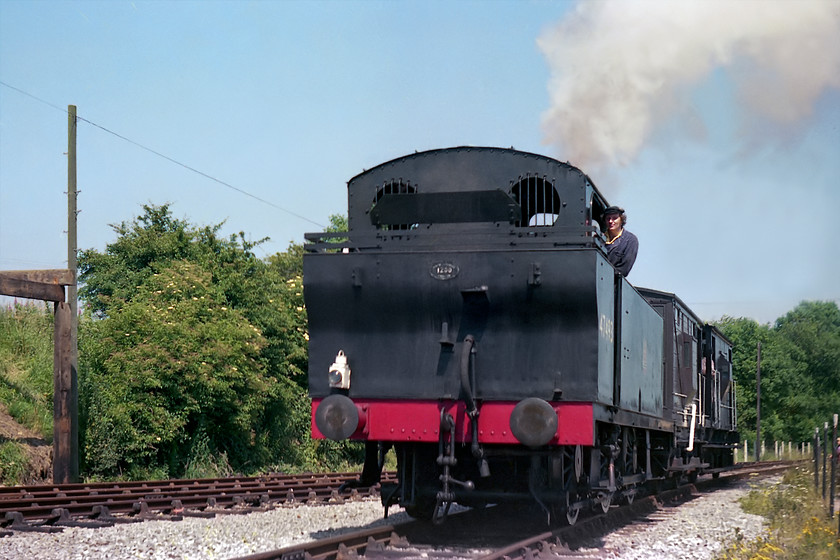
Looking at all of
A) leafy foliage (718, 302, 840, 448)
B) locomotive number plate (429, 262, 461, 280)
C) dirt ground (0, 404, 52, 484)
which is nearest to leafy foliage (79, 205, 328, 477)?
dirt ground (0, 404, 52, 484)

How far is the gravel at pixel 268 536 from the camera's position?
8336 mm

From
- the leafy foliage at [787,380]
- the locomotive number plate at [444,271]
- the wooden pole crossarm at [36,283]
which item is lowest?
the leafy foliage at [787,380]

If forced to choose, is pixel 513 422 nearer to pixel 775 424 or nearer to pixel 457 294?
pixel 457 294

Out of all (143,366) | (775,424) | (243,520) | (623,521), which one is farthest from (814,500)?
(775,424)

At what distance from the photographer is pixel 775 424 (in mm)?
60594

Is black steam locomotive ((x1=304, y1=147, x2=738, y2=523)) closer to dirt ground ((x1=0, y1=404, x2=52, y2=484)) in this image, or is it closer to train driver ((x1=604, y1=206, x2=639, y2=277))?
train driver ((x1=604, y1=206, x2=639, y2=277))

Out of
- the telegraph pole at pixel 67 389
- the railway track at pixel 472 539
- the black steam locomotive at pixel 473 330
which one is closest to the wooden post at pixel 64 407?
the telegraph pole at pixel 67 389

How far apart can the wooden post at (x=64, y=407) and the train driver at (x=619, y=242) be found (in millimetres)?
9785

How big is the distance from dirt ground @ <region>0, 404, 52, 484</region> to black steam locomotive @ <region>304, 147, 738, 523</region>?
9.17 metres

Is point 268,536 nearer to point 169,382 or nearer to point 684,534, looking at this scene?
point 684,534

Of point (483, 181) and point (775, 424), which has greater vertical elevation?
point (483, 181)

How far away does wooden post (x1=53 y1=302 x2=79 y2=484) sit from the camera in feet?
50.0

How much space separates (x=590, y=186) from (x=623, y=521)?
4639 mm

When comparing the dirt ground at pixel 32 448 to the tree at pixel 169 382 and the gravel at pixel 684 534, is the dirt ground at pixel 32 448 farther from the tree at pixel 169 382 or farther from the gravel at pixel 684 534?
the gravel at pixel 684 534
